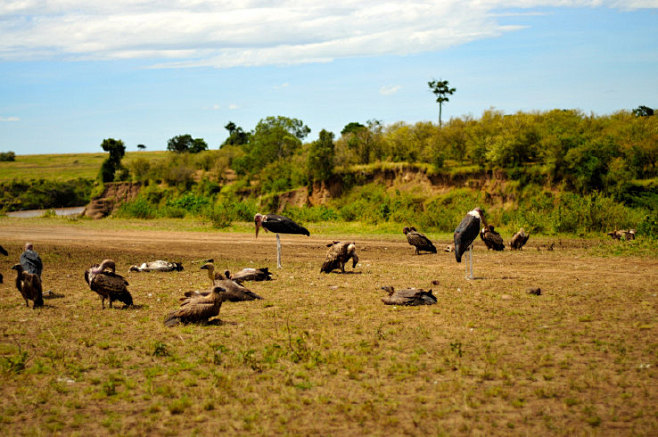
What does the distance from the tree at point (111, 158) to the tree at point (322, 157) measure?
29896 millimetres

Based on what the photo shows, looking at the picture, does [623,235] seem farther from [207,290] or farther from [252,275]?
[207,290]

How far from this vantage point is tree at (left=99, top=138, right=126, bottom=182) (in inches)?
2822

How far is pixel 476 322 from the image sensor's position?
36.6ft

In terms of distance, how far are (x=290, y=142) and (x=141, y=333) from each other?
5676cm

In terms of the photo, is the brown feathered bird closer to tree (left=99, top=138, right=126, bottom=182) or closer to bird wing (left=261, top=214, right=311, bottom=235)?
bird wing (left=261, top=214, right=311, bottom=235)

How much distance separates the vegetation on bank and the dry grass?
1702 cm

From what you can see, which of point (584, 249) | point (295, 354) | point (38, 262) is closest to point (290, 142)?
point (584, 249)

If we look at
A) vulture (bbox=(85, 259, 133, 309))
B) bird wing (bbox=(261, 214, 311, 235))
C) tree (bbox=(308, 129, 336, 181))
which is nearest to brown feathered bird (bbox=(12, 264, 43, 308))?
vulture (bbox=(85, 259, 133, 309))

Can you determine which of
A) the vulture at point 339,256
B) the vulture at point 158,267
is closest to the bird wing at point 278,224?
the vulture at point 339,256

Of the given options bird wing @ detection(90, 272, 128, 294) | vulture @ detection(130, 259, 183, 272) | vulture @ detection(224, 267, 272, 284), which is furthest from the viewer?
vulture @ detection(130, 259, 183, 272)

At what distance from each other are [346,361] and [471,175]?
124 feet

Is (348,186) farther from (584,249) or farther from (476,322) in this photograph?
(476,322)

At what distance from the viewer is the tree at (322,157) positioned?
53.5m

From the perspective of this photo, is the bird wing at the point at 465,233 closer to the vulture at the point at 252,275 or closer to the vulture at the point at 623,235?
the vulture at the point at 252,275
